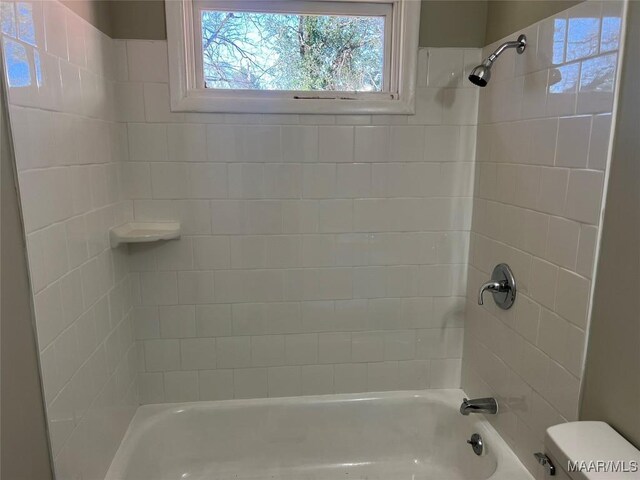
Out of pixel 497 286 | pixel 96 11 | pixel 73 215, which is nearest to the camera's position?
pixel 73 215

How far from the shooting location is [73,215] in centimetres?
129

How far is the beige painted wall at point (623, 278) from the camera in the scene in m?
1.04

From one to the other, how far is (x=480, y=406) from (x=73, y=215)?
1.52m

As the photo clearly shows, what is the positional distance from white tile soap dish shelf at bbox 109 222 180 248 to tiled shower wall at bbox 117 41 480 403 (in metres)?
0.04

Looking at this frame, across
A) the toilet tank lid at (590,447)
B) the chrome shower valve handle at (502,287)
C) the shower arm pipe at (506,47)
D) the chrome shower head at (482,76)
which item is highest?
the shower arm pipe at (506,47)

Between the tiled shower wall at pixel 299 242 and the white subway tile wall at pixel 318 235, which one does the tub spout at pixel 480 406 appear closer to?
the white subway tile wall at pixel 318 235

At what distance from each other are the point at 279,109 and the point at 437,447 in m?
1.52

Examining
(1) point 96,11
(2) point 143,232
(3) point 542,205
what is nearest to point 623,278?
(3) point 542,205

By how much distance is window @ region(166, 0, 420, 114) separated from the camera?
1.73 m

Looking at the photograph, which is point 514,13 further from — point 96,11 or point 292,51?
point 96,11

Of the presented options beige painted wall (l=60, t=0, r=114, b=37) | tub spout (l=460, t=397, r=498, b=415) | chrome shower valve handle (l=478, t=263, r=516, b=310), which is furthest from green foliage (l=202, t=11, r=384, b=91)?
tub spout (l=460, t=397, r=498, b=415)

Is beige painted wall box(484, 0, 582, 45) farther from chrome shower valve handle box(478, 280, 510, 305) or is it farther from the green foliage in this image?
chrome shower valve handle box(478, 280, 510, 305)

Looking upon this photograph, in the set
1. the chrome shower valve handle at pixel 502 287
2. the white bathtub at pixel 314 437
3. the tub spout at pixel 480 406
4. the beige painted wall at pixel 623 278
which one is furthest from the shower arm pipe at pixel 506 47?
the white bathtub at pixel 314 437

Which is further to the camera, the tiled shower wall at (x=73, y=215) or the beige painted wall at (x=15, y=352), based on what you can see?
the tiled shower wall at (x=73, y=215)
